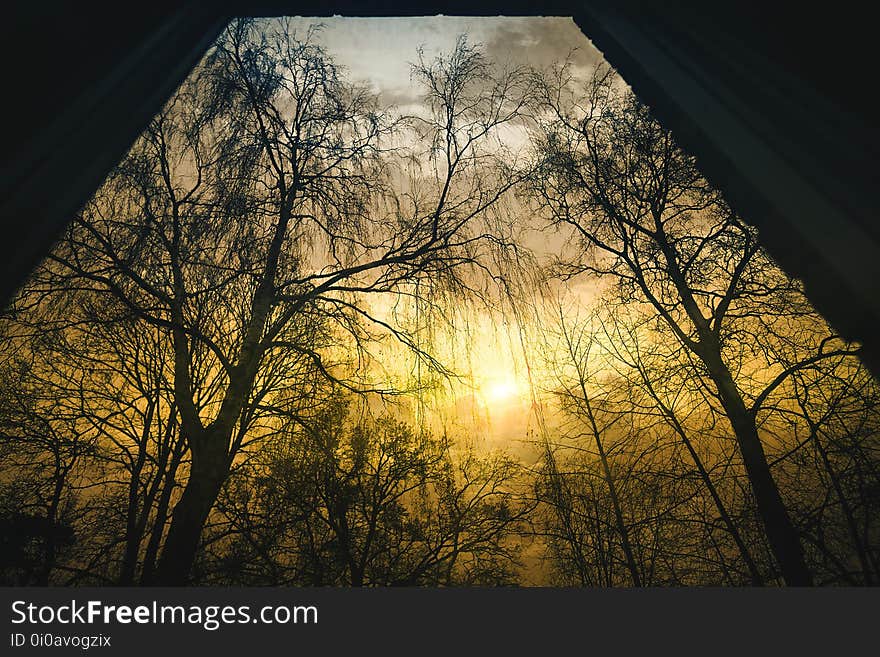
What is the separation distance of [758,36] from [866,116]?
0.43 metres

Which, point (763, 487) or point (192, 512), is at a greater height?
point (192, 512)

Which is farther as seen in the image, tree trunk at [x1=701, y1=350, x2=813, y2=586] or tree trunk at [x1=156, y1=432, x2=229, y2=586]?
tree trunk at [x1=701, y1=350, x2=813, y2=586]

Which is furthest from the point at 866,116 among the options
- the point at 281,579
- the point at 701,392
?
the point at 281,579

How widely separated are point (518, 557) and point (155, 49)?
10.3m

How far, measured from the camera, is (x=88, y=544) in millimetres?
5238

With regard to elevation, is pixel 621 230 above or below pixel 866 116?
above

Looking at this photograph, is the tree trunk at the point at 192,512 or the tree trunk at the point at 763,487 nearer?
the tree trunk at the point at 192,512

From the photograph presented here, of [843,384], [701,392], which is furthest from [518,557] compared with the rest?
[843,384]

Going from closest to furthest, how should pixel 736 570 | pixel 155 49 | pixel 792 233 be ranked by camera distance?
pixel 792 233
pixel 155 49
pixel 736 570

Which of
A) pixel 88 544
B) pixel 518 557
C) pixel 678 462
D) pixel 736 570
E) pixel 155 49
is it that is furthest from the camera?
pixel 518 557

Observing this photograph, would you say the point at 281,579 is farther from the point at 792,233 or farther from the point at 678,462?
the point at 792,233

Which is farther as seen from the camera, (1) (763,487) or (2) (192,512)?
(1) (763,487)

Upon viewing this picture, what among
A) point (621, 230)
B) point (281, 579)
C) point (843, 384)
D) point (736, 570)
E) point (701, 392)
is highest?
point (621, 230)

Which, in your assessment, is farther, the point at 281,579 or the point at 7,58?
the point at 281,579
